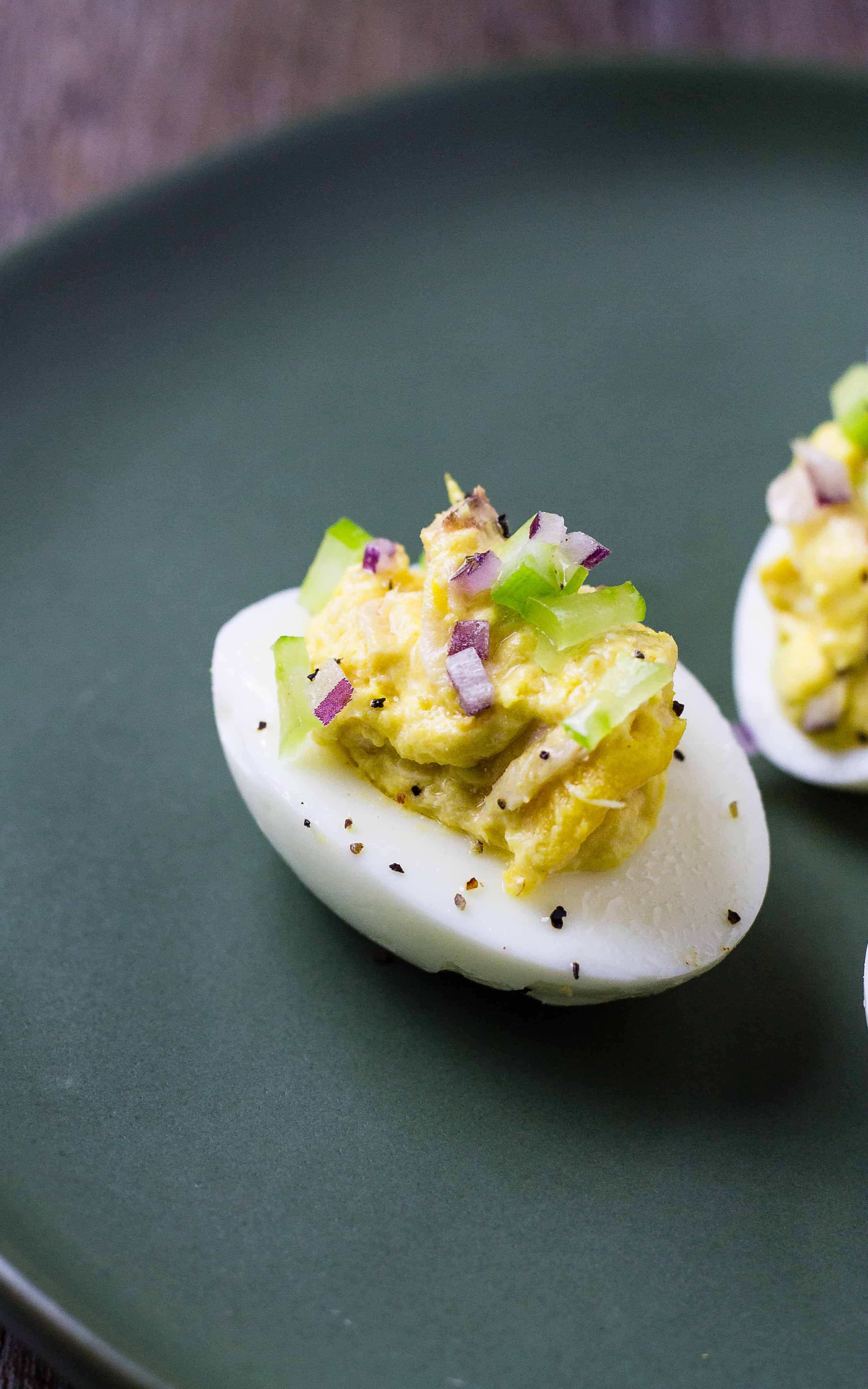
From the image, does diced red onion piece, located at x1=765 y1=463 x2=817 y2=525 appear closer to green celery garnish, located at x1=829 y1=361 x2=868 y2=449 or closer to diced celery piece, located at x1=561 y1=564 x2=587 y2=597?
green celery garnish, located at x1=829 y1=361 x2=868 y2=449

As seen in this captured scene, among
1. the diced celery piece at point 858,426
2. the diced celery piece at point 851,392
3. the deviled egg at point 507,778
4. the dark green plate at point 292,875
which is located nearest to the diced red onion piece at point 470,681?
the deviled egg at point 507,778

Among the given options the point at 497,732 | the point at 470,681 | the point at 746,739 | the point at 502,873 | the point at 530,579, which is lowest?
the point at 746,739

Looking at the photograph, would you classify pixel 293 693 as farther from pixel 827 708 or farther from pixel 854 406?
pixel 854 406

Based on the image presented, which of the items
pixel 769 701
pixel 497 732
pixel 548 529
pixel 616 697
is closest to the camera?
pixel 616 697

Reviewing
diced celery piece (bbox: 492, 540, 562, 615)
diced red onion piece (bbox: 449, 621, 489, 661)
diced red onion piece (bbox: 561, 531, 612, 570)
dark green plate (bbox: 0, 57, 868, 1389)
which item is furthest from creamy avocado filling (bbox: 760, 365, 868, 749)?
diced red onion piece (bbox: 449, 621, 489, 661)

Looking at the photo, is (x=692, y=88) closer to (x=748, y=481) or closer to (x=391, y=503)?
(x=748, y=481)

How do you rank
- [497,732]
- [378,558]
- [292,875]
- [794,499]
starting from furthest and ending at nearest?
[794,499] < [292,875] < [378,558] < [497,732]

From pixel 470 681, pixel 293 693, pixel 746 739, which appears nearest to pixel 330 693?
pixel 293 693
